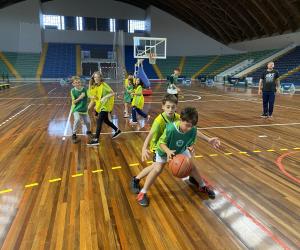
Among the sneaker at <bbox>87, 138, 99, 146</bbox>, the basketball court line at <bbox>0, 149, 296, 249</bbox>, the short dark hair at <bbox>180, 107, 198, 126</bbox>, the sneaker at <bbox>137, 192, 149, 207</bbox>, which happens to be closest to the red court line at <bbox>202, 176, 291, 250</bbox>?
the basketball court line at <bbox>0, 149, 296, 249</bbox>

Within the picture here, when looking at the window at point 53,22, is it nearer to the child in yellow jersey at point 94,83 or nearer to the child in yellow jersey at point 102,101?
the child in yellow jersey at point 94,83

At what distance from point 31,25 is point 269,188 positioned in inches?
1377

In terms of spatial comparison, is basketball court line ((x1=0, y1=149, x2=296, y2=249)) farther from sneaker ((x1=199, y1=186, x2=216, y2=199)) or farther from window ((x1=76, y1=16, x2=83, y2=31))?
window ((x1=76, y1=16, x2=83, y2=31))

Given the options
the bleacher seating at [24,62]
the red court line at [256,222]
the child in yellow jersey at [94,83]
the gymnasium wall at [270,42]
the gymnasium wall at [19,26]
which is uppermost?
the gymnasium wall at [19,26]

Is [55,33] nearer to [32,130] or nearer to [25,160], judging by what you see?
[32,130]

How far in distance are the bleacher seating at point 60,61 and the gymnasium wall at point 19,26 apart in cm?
181

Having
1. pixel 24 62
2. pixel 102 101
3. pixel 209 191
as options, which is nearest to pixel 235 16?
pixel 24 62

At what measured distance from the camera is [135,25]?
39188mm

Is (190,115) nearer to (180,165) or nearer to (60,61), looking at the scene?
(180,165)

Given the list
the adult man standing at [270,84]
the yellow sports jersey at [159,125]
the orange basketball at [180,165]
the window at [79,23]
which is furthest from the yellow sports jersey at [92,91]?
the window at [79,23]

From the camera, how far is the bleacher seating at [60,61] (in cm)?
3359

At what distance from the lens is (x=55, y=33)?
120 feet

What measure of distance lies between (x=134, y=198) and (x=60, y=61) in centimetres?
3406

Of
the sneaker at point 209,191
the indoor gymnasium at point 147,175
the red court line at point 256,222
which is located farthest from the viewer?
the sneaker at point 209,191
